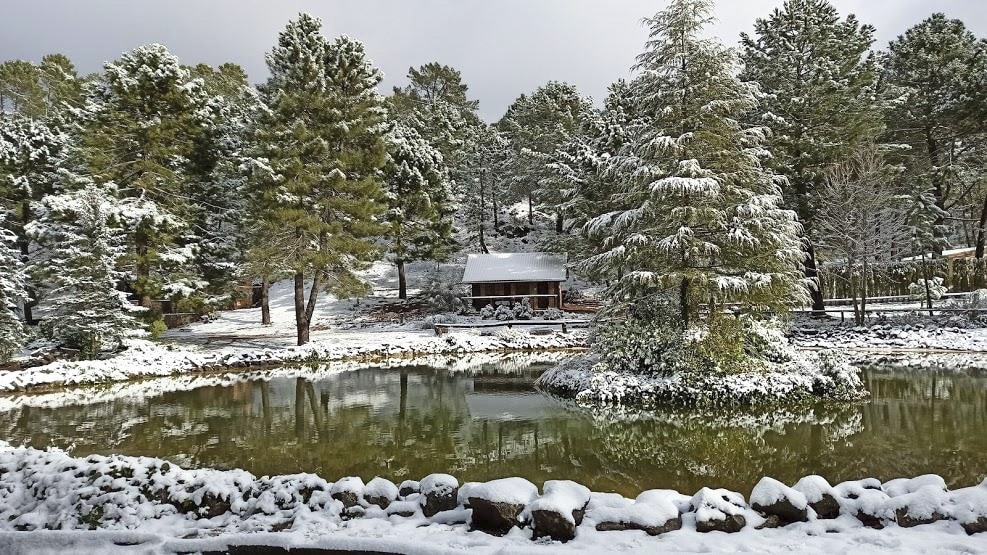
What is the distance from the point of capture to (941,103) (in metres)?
29.0

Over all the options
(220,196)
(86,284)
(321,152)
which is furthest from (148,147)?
(321,152)

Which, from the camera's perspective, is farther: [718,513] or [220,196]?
[220,196]

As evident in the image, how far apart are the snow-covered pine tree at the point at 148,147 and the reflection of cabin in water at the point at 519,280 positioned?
54.3 feet

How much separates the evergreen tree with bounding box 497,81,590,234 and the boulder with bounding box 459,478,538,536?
3751 centimetres

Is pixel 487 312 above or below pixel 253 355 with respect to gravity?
above

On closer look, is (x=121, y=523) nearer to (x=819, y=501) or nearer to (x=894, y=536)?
(x=819, y=501)

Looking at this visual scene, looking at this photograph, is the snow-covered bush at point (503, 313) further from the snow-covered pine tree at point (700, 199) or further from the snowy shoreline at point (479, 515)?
the snowy shoreline at point (479, 515)

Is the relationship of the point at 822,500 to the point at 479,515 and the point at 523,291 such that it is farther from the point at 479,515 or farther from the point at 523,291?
the point at 523,291

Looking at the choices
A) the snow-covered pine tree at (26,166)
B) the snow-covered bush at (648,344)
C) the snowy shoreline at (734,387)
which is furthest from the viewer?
the snow-covered pine tree at (26,166)

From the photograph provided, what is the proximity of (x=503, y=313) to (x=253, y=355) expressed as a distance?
14.0 meters

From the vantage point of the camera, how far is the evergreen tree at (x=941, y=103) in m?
27.4

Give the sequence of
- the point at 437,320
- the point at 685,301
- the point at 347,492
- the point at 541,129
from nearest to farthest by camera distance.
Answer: the point at 347,492, the point at 685,301, the point at 437,320, the point at 541,129

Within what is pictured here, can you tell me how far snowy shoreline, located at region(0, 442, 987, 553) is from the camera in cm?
481

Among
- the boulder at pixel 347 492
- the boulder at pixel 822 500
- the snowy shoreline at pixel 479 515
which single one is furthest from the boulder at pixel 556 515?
the boulder at pixel 822 500
